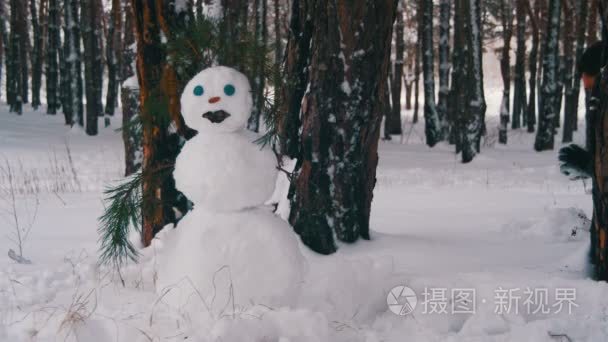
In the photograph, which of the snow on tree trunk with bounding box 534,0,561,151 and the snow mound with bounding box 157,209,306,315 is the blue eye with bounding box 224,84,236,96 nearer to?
the snow mound with bounding box 157,209,306,315

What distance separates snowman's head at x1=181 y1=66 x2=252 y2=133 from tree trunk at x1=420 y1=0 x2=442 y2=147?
471 inches

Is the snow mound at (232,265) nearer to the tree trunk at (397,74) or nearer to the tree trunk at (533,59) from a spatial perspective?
the tree trunk at (397,74)

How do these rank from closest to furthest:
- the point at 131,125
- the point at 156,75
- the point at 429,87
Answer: the point at 131,125
the point at 156,75
the point at 429,87

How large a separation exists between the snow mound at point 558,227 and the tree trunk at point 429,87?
983cm

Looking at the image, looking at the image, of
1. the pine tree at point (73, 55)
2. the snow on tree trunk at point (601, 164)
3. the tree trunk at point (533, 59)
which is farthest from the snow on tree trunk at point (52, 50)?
the snow on tree trunk at point (601, 164)

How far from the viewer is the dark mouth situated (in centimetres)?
225

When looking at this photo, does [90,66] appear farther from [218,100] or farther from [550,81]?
[218,100]

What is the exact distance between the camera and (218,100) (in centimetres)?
224

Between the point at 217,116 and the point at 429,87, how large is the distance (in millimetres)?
12929

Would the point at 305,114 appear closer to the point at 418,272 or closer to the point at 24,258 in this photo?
the point at 418,272

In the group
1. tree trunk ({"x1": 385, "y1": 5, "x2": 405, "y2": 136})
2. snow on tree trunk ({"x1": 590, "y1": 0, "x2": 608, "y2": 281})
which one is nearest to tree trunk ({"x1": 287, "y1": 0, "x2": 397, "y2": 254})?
snow on tree trunk ({"x1": 590, "y1": 0, "x2": 608, "y2": 281})

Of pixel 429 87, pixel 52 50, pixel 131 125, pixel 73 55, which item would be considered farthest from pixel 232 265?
pixel 52 50

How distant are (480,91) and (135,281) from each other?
29.5 ft

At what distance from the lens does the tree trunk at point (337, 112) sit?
329 centimetres
